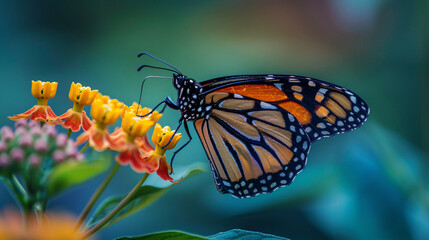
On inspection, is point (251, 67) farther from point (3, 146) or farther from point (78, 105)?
point (3, 146)

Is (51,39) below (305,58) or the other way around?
the other way around

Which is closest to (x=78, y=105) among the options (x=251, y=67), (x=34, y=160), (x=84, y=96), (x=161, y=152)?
(x=84, y=96)

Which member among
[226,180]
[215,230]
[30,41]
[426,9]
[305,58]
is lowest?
[215,230]

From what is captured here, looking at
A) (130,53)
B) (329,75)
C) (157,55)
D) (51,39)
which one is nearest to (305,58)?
(329,75)

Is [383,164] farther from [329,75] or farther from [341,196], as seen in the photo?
[329,75]

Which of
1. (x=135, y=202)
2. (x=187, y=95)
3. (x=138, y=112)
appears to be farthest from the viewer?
(x=187, y=95)

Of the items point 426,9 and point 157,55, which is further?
point 157,55

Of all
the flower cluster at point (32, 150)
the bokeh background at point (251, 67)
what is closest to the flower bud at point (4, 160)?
the flower cluster at point (32, 150)

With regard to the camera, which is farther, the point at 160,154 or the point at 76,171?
the point at 160,154
